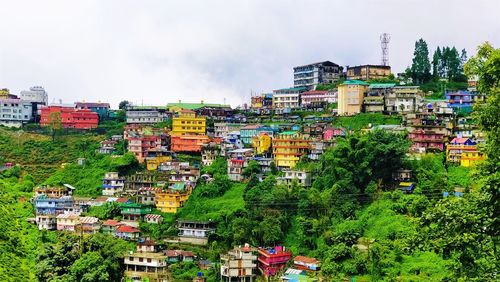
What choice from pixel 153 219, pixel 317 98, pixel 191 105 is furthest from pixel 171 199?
pixel 191 105

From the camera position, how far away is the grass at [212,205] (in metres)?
39.4

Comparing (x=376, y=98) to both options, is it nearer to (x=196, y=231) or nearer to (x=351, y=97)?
(x=351, y=97)

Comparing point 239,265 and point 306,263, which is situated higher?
point 306,263

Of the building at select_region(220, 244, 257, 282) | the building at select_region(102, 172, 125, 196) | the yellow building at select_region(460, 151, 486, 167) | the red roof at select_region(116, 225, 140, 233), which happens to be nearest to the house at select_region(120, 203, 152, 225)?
the red roof at select_region(116, 225, 140, 233)

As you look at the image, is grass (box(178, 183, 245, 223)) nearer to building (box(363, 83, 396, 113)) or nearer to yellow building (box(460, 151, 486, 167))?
yellow building (box(460, 151, 486, 167))

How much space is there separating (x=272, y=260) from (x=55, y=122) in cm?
3535

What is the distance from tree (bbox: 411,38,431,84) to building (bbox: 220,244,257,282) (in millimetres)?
31440

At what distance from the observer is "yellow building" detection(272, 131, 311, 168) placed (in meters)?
44.5

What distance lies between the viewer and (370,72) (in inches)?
2395

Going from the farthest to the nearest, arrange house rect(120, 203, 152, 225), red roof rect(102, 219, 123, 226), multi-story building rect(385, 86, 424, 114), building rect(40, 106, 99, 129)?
1. building rect(40, 106, 99, 129)
2. multi-story building rect(385, 86, 424, 114)
3. house rect(120, 203, 152, 225)
4. red roof rect(102, 219, 123, 226)

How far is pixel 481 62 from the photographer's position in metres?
8.55

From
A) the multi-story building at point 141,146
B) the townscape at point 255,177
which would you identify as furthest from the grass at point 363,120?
the multi-story building at point 141,146

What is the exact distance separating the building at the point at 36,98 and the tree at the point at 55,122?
17.5 ft

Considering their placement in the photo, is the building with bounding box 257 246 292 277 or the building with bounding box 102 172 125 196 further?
the building with bounding box 102 172 125 196
